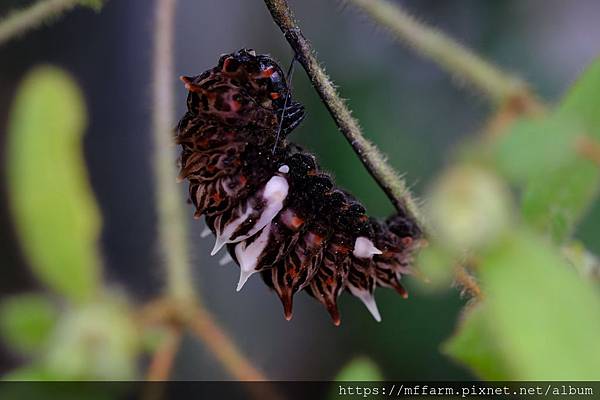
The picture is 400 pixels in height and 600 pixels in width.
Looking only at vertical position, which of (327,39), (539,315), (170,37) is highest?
(539,315)

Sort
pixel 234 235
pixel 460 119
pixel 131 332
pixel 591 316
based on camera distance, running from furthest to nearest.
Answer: pixel 460 119 → pixel 131 332 → pixel 234 235 → pixel 591 316

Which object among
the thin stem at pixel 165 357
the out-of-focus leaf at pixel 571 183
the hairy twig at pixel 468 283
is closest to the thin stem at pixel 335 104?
the hairy twig at pixel 468 283

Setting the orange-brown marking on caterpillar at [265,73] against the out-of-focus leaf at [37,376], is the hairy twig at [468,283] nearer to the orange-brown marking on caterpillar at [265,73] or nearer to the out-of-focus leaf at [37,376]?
the orange-brown marking on caterpillar at [265,73]

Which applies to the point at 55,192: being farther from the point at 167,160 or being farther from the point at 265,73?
the point at 265,73

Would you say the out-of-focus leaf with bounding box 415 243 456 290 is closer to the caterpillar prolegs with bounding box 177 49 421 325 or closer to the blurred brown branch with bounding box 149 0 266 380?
the caterpillar prolegs with bounding box 177 49 421 325

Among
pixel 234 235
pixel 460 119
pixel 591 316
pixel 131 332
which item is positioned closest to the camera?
pixel 591 316

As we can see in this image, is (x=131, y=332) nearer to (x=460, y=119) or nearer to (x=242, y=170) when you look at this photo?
(x=242, y=170)

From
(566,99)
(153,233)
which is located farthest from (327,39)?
(566,99)

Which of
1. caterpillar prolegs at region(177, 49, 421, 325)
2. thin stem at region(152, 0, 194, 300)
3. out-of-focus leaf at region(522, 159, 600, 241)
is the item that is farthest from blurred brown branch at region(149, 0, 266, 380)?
out-of-focus leaf at region(522, 159, 600, 241)
